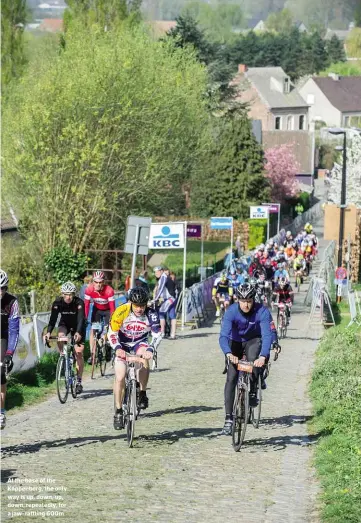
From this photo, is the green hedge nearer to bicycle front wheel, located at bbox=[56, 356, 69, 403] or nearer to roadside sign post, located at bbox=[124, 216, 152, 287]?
roadside sign post, located at bbox=[124, 216, 152, 287]

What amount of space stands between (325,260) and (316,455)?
Result: 25.7 meters

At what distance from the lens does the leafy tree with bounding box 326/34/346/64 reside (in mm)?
169250

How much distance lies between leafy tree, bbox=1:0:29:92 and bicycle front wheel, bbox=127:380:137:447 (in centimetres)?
5079

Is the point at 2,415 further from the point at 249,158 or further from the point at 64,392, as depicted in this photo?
the point at 249,158

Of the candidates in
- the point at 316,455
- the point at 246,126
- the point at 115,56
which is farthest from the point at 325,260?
the point at 246,126

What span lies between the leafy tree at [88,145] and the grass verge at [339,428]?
21328 mm

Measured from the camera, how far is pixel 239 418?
38.1 ft

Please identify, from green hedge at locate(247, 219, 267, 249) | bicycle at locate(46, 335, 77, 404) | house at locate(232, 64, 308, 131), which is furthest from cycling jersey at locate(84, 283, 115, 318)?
house at locate(232, 64, 308, 131)

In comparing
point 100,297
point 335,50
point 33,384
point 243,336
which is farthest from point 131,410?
point 335,50

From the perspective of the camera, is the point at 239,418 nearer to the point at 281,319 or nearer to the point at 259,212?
the point at 281,319

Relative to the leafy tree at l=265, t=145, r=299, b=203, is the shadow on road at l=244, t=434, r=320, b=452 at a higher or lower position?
lower

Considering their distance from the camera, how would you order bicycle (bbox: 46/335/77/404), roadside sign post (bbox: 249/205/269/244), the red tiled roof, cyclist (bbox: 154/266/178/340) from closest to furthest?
1. bicycle (bbox: 46/335/77/404)
2. cyclist (bbox: 154/266/178/340)
3. roadside sign post (bbox: 249/205/269/244)
4. the red tiled roof

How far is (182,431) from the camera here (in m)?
13.0

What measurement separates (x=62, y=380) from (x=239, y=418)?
15.0 feet
